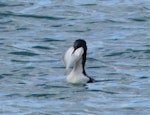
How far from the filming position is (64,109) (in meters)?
15.6

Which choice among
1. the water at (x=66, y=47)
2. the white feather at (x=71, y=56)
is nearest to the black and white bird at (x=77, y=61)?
the white feather at (x=71, y=56)

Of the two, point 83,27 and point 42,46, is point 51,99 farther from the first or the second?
point 83,27

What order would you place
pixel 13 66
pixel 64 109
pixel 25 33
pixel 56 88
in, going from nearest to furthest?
pixel 64 109, pixel 56 88, pixel 13 66, pixel 25 33

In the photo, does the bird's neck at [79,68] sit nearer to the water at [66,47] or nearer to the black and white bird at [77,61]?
the black and white bird at [77,61]

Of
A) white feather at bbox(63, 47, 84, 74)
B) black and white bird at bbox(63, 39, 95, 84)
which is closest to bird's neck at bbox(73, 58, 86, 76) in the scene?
black and white bird at bbox(63, 39, 95, 84)

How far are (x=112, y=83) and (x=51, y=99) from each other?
1.81 metres

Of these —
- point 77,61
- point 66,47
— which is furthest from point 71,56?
point 66,47

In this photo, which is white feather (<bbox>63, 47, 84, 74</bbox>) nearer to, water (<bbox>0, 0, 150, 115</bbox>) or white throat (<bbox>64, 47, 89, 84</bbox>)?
white throat (<bbox>64, 47, 89, 84</bbox>)

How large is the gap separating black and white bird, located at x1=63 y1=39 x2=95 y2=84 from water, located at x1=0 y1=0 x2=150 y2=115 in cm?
19

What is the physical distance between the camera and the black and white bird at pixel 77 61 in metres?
17.5

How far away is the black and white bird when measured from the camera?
17.5 metres

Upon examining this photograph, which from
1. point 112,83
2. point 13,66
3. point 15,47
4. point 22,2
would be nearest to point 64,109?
point 112,83

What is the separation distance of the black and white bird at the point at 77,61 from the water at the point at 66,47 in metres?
0.19

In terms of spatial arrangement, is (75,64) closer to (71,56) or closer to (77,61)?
(77,61)
